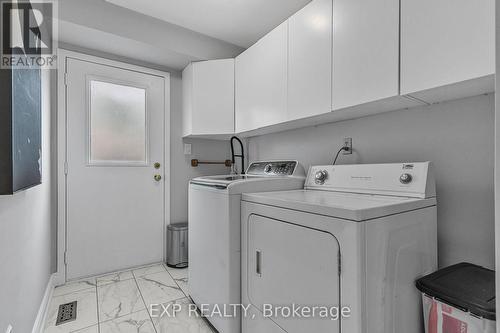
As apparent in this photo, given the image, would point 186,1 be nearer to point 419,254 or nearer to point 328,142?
point 328,142

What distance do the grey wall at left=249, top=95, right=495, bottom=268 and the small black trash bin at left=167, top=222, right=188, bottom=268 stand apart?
6.30ft

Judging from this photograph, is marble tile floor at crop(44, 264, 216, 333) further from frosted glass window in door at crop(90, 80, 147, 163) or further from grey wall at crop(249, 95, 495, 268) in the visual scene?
grey wall at crop(249, 95, 495, 268)

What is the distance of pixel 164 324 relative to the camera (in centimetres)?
172

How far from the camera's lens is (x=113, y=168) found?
2.50m

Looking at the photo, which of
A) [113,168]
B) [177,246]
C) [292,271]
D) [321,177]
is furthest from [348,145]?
[113,168]

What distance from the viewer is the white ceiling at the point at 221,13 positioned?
2.09 m

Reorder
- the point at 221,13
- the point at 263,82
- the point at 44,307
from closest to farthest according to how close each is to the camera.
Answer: the point at 44,307
the point at 263,82
the point at 221,13

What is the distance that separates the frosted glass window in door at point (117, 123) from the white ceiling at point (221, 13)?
783 mm

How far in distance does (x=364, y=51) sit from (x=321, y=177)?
2.69 feet

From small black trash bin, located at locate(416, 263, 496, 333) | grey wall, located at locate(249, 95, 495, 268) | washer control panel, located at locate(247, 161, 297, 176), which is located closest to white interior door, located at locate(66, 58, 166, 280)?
washer control panel, located at locate(247, 161, 297, 176)

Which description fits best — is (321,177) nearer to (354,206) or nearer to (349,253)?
(354,206)

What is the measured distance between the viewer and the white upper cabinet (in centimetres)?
251

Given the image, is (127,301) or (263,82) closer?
(127,301)

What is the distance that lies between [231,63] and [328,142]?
1250 mm
